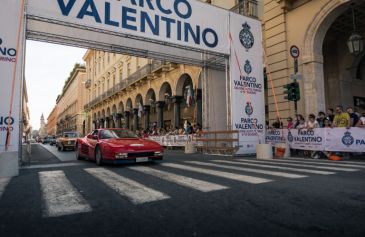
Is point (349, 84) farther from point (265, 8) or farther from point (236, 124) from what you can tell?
point (236, 124)

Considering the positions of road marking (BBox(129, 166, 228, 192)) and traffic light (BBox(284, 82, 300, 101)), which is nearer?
road marking (BBox(129, 166, 228, 192))

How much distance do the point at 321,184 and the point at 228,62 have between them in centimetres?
968

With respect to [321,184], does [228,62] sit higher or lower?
higher

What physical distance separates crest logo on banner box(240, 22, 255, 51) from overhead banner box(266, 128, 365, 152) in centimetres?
466

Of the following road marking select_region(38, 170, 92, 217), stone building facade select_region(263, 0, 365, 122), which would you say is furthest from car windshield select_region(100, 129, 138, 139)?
stone building facade select_region(263, 0, 365, 122)

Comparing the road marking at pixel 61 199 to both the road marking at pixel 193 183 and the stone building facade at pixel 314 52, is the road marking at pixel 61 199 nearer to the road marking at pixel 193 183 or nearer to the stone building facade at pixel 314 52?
the road marking at pixel 193 183

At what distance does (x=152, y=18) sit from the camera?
1192 centimetres

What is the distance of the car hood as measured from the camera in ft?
28.7

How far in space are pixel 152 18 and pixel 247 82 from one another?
553 centimetres

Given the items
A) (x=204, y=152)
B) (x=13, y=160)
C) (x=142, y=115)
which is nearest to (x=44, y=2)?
(x=13, y=160)

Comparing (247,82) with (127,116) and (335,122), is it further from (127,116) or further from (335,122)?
(127,116)

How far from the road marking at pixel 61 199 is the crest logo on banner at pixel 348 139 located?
9567 millimetres

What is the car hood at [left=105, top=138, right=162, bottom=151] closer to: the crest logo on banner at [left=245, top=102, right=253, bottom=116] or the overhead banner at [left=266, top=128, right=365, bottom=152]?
the crest logo on banner at [left=245, top=102, right=253, bottom=116]

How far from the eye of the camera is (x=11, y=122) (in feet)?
28.1
